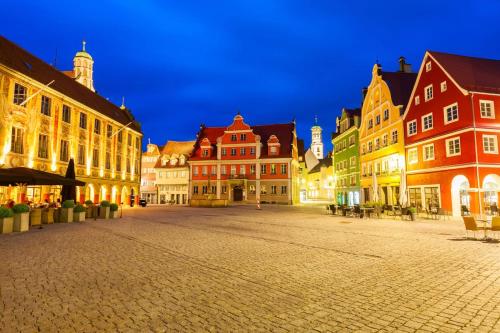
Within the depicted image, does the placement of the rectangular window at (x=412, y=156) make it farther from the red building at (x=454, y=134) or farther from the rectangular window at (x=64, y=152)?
the rectangular window at (x=64, y=152)

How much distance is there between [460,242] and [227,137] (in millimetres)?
48106

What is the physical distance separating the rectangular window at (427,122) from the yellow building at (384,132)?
9.91 ft

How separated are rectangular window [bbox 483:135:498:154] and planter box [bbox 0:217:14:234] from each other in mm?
29784

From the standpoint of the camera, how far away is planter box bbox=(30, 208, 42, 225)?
17.5 m

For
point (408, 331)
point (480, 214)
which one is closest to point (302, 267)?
point (408, 331)

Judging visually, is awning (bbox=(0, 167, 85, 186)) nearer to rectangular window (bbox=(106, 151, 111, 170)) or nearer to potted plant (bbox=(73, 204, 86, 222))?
potted plant (bbox=(73, 204, 86, 222))

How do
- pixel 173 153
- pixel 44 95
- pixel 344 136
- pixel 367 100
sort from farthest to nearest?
pixel 173 153
pixel 344 136
pixel 367 100
pixel 44 95

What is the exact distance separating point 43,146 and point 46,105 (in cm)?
393

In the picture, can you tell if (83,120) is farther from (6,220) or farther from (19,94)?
(6,220)

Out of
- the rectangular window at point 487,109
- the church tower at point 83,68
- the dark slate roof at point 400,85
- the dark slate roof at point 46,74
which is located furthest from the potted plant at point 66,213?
the church tower at point 83,68

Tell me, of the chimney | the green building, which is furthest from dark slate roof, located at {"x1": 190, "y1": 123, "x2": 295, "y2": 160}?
the chimney

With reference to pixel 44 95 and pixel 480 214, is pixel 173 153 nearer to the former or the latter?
pixel 44 95

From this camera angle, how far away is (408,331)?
411 cm

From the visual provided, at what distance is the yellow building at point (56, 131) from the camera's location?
77.3 feet
